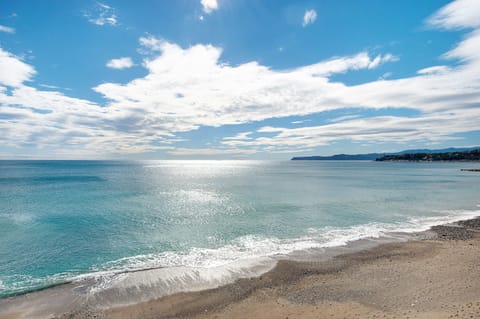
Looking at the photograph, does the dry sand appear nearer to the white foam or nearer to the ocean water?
the white foam

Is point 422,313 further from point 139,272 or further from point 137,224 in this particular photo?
point 137,224

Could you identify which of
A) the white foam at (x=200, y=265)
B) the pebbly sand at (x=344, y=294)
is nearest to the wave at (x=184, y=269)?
the white foam at (x=200, y=265)

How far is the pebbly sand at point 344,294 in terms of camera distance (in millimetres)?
10125

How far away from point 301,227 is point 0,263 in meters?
23.4

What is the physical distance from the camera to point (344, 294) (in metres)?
11.6

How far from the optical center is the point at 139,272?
49.0 feet

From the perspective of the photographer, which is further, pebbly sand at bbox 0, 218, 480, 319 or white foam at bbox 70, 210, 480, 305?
white foam at bbox 70, 210, 480, 305

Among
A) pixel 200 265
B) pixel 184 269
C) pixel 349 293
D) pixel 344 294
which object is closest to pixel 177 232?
pixel 200 265

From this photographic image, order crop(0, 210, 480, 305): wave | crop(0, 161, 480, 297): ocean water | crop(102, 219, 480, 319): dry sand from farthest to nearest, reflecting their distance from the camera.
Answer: crop(0, 161, 480, 297): ocean water → crop(0, 210, 480, 305): wave → crop(102, 219, 480, 319): dry sand

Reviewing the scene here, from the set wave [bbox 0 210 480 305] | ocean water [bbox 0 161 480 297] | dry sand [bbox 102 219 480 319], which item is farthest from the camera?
ocean water [bbox 0 161 480 297]

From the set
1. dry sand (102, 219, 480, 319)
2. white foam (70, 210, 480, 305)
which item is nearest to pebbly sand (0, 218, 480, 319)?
dry sand (102, 219, 480, 319)

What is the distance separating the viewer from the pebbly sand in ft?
33.2

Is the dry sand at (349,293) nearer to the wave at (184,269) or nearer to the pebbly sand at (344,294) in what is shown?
the pebbly sand at (344,294)

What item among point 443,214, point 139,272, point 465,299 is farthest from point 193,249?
point 443,214
